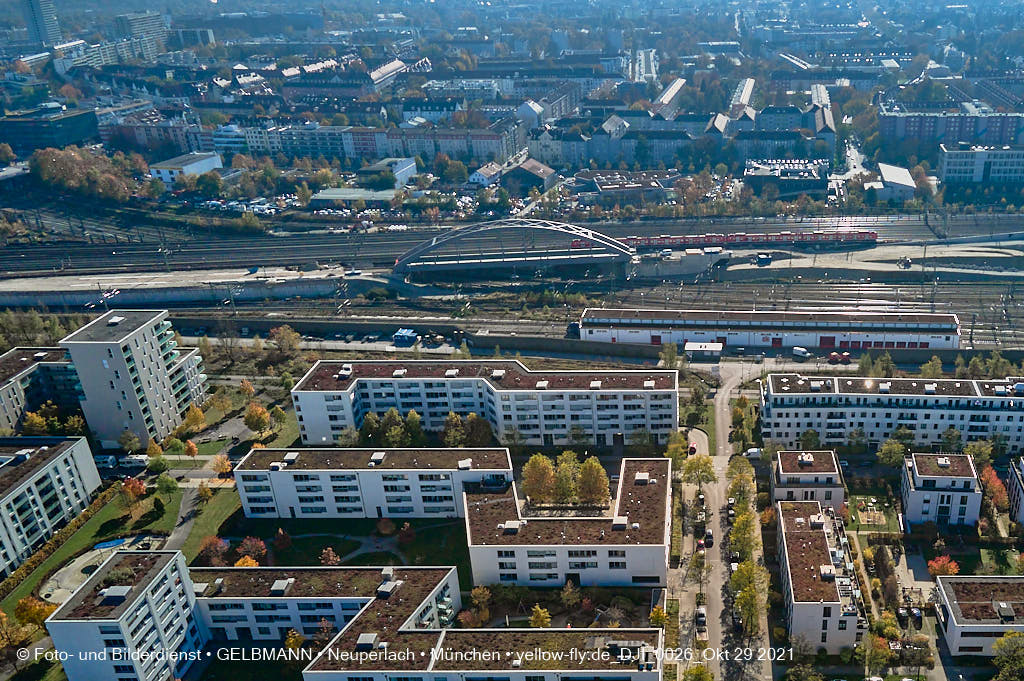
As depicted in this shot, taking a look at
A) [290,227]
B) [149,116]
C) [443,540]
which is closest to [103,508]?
[443,540]

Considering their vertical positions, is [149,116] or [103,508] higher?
[149,116]

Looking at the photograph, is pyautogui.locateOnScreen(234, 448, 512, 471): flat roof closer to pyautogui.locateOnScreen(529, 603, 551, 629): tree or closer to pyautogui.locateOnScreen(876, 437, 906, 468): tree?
pyautogui.locateOnScreen(529, 603, 551, 629): tree

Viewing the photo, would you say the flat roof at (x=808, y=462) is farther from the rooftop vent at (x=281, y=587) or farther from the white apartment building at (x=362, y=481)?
the rooftop vent at (x=281, y=587)

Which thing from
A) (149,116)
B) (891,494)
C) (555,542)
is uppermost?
(149,116)

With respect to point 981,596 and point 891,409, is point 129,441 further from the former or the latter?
point 981,596

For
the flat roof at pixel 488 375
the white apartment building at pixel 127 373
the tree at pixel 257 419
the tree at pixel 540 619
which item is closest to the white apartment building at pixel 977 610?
the tree at pixel 540 619

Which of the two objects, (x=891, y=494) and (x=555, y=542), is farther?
(x=891, y=494)

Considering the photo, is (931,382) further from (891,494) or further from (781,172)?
(781,172)
